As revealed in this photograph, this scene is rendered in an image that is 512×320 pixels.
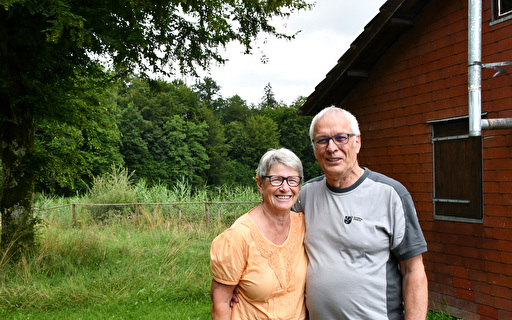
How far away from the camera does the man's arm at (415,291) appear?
2.25m

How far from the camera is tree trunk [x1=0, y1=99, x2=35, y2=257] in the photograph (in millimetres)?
7922

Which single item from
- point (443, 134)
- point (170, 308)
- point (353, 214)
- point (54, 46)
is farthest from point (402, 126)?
point (54, 46)

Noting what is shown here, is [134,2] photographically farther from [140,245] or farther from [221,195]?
[221,195]

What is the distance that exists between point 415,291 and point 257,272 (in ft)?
2.69

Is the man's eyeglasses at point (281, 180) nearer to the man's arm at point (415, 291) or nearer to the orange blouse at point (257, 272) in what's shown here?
the orange blouse at point (257, 272)

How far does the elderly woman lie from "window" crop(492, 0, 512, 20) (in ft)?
16.6

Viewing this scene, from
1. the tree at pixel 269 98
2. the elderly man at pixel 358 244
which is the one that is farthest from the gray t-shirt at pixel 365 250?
the tree at pixel 269 98

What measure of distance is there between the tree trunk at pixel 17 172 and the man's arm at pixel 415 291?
24.4 ft

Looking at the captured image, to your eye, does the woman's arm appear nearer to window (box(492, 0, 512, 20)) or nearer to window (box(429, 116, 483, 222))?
window (box(429, 116, 483, 222))

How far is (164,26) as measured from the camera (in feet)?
30.0

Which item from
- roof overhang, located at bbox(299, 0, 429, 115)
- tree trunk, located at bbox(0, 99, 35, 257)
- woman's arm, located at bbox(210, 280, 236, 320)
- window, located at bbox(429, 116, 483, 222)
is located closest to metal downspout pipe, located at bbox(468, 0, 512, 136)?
window, located at bbox(429, 116, 483, 222)

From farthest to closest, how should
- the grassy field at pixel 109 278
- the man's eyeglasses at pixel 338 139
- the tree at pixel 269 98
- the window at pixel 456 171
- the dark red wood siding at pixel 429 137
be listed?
the tree at pixel 269 98 < the grassy field at pixel 109 278 < the window at pixel 456 171 < the dark red wood siding at pixel 429 137 < the man's eyeglasses at pixel 338 139

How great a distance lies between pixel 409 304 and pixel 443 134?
16.7 feet

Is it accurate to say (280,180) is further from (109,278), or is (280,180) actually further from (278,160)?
(109,278)
